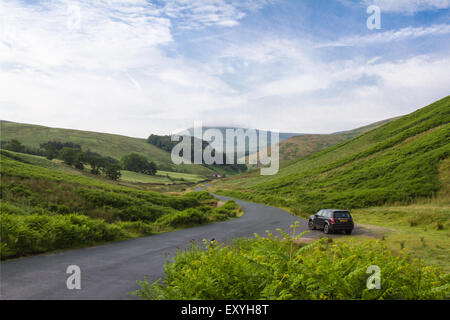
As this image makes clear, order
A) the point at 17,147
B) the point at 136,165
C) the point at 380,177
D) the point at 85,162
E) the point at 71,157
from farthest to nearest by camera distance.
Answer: the point at 136,165 → the point at 17,147 → the point at 85,162 → the point at 71,157 → the point at 380,177

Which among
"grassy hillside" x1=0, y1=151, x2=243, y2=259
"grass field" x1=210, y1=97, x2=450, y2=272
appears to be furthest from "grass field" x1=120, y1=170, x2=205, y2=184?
"grassy hillside" x1=0, y1=151, x2=243, y2=259


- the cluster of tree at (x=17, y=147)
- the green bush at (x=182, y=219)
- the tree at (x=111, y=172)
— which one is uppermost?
the cluster of tree at (x=17, y=147)

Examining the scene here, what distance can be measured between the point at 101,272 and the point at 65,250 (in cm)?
467

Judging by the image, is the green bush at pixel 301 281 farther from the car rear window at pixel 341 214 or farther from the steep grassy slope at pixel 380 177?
the steep grassy slope at pixel 380 177

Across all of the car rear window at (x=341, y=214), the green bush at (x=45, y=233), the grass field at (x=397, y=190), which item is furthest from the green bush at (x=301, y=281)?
the car rear window at (x=341, y=214)

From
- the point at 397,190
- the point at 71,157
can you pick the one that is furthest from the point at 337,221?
the point at 71,157

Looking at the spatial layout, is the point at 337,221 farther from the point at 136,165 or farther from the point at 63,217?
the point at 136,165

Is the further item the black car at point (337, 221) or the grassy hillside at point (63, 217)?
the black car at point (337, 221)

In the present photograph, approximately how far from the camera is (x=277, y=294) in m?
5.67

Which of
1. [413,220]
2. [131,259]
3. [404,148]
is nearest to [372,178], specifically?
[404,148]

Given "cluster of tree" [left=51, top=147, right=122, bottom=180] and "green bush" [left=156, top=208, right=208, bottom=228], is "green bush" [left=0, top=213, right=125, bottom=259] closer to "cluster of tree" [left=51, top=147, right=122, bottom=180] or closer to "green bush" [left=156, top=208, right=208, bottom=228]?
"green bush" [left=156, top=208, right=208, bottom=228]

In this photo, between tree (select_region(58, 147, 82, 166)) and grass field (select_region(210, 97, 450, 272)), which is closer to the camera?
grass field (select_region(210, 97, 450, 272))
